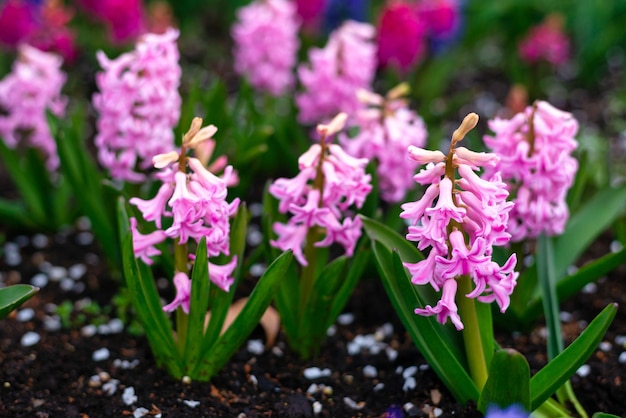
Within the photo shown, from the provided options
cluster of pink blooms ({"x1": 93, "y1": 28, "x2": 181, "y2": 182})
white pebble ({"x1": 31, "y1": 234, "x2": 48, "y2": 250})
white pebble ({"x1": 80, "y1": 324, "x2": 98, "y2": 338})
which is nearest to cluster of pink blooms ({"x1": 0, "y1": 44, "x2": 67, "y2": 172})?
white pebble ({"x1": 31, "y1": 234, "x2": 48, "y2": 250})

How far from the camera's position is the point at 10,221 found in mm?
3188

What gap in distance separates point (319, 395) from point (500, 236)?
31.2 inches

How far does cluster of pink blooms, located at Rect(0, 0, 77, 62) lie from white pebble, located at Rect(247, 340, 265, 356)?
197 centimetres

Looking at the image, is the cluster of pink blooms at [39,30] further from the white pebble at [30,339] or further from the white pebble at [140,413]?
the white pebble at [140,413]

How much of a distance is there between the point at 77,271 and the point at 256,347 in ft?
3.04

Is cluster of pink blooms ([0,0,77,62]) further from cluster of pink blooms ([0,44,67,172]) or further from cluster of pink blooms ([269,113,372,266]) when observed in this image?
cluster of pink blooms ([269,113,372,266])

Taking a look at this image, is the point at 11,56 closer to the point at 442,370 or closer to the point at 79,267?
the point at 79,267

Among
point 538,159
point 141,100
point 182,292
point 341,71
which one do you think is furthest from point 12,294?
point 341,71

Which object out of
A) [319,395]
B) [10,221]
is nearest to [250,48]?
[10,221]

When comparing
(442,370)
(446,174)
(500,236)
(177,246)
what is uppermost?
(446,174)

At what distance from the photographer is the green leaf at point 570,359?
1.80m

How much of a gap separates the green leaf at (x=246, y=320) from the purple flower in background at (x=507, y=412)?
0.60 metres

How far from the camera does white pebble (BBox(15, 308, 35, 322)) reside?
264cm

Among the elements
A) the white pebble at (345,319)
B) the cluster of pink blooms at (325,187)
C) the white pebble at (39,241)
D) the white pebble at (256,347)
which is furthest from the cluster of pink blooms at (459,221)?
the white pebble at (39,241)
